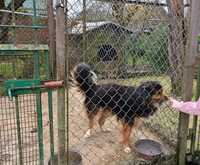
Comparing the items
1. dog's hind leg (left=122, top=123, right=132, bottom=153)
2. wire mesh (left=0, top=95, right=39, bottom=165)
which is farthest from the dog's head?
wire mesh (left=0, top=95, right=39, bottom=165)

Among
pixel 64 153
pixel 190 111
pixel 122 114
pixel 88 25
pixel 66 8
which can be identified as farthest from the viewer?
pixel 88 25

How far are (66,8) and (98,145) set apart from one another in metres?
2.03

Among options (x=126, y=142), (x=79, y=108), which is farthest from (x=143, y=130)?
(x=79, y=108)

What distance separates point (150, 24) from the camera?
2.97 meters

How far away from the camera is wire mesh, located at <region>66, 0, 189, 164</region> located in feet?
8.29

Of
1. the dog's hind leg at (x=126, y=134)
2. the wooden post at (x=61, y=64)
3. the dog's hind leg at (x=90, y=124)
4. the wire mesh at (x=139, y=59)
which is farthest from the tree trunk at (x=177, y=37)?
the wooden post at (x=61, y=64)

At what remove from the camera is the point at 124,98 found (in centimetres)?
289

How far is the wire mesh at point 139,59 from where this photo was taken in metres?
2.53

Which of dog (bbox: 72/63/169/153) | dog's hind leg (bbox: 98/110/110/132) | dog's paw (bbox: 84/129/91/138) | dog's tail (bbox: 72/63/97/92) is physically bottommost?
dog's paw (bbox: 84/129/91/138)

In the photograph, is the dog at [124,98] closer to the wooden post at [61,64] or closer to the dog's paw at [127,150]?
the dog's paw at [127,150]

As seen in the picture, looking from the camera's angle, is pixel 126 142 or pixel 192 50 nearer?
pixel 192 50

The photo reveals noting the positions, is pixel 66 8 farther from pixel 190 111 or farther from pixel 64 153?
pixel 190 111

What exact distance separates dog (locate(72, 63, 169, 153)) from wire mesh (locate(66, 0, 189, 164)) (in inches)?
3.2

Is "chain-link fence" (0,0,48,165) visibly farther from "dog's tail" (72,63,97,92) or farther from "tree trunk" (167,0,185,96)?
"tree trunk" (167,0,185,96)
